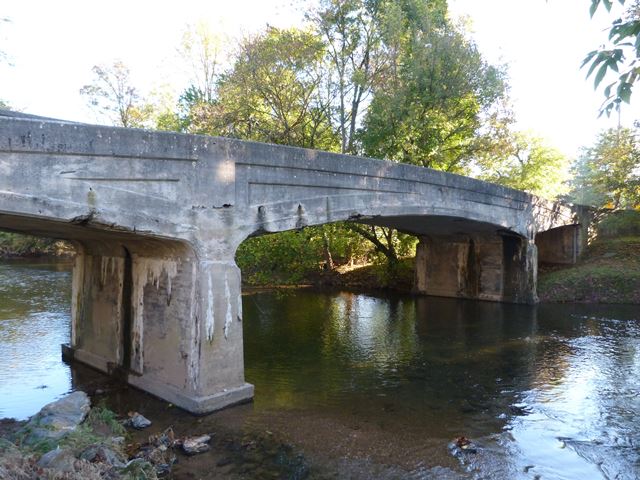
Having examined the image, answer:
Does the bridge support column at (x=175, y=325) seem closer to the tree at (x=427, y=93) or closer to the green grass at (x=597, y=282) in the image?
the tree at (x=427, y=93)

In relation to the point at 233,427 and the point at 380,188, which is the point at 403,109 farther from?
the point at 233,427

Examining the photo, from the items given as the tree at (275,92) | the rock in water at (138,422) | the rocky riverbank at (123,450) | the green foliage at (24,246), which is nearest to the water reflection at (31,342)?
the rocky riverbank at (123,450)

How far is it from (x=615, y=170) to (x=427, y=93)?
35.6 feet

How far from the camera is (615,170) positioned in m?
24.1

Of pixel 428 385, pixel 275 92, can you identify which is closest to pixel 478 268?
pixel 275 92

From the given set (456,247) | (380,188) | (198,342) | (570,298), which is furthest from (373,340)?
(570,298)

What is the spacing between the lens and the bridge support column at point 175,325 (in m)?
7.69

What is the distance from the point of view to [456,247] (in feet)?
67.9

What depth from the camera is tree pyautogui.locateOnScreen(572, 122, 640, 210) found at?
23344 mm

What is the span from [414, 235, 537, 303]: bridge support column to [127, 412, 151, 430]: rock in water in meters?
15.2

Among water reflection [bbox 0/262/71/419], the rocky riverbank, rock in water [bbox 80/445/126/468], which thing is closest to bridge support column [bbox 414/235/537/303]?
water reflection [bbox 0/262/71/419]

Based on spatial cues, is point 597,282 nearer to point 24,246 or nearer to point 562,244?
point 562,244

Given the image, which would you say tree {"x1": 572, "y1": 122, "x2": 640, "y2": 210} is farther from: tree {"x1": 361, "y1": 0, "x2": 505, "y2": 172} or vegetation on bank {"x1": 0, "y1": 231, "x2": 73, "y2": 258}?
vegetation on bank {"x1": 0, "y1": 231, "x2": 73, "y2": 258}

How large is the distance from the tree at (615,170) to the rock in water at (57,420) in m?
23.7
